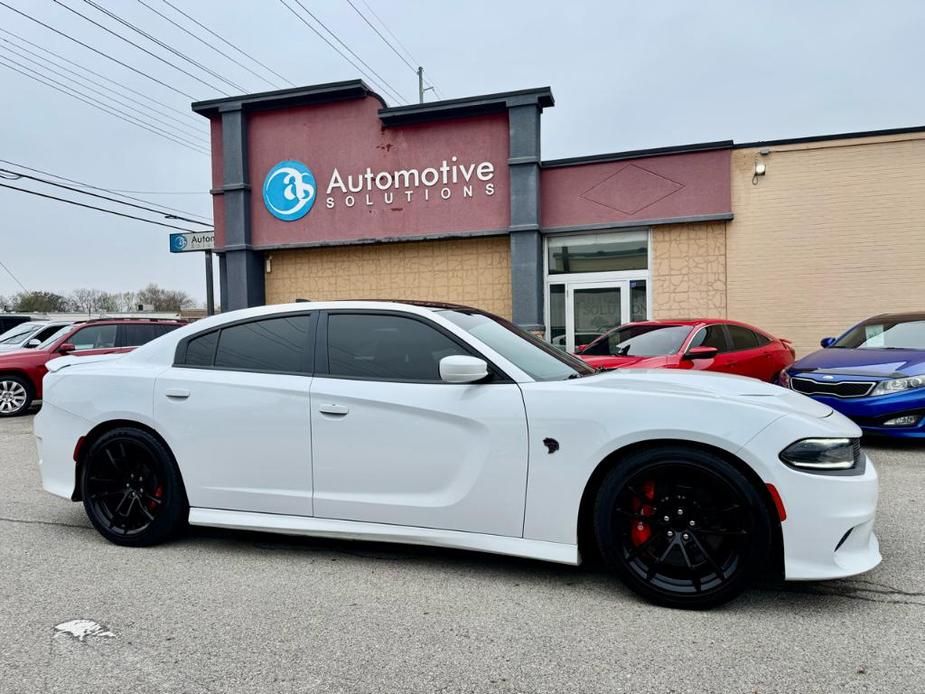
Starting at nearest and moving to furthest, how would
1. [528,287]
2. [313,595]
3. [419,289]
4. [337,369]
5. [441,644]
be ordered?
[441,644]
[313,595]
[337,369]
[528,287]
[419,289]

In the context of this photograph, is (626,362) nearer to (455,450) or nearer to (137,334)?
(455,450)

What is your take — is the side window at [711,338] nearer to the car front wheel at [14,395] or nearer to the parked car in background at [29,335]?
the car front wheel at [14,395]

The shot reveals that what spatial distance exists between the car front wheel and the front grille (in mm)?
11501

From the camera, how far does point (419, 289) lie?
14.5m

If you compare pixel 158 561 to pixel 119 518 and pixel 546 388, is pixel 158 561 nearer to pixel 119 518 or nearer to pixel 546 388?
pixel 119 518

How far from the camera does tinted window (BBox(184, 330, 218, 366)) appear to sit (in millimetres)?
3938

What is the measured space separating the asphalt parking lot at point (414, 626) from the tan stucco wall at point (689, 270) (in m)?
9.15

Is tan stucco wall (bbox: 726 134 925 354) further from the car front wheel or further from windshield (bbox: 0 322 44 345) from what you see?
windshield (bbox: 0 322 44 345)

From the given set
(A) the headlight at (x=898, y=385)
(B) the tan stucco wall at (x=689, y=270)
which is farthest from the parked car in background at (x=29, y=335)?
(A) the headlight at (x=898, y=385)

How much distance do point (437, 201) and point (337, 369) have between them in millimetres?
10904

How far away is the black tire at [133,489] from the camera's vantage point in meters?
3.82

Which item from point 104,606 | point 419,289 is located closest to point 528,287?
point 419,289

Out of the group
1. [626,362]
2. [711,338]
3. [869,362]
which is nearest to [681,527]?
[626,362]

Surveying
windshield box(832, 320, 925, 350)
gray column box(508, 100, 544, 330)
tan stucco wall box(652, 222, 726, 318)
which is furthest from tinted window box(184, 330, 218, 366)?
tan stucco wall box(652, 222, 726, 318)
